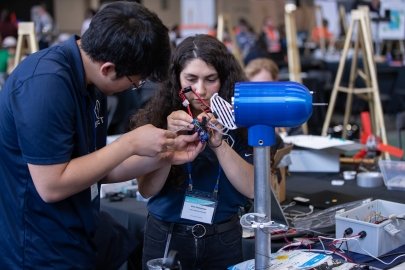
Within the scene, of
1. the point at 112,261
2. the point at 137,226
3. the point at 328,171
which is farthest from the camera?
the point at 328,171

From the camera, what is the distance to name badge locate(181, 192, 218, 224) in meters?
1.58

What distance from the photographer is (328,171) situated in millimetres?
2902

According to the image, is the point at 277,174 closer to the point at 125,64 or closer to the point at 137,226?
the point at 137,226

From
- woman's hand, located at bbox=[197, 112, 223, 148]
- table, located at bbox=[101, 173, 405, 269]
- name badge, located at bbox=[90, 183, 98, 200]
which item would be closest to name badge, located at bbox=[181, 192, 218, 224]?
woman's hand, located at bbox=[197, 112, 223, 148]

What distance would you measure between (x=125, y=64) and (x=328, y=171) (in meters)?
1.95

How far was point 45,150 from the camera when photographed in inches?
44.2

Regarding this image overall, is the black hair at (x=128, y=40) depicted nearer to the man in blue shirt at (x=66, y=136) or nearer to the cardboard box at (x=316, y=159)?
the man in blue shirt at (x=66, y=136)

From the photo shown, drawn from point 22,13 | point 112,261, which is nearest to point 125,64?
point 112,261

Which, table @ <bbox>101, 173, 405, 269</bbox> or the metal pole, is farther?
table @ <bbox>101, 173, 405, 269</bbox>

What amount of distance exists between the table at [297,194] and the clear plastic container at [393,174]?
1.3 inches

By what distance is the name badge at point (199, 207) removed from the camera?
62.0 inches

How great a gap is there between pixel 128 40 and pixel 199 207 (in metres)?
0.61

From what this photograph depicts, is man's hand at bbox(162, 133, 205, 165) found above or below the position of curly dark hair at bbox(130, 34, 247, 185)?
below

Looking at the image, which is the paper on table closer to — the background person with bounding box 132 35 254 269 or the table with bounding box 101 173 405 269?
the table with bounding box 101 173 405 269
